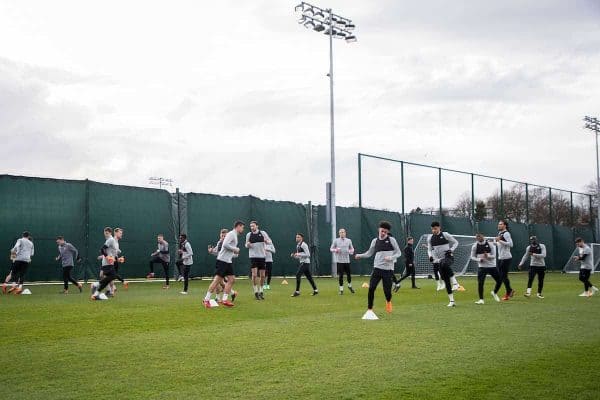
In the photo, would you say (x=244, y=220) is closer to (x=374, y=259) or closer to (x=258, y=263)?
(x=258, y=263)

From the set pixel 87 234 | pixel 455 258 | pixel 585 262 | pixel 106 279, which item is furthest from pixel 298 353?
pixel 455 258

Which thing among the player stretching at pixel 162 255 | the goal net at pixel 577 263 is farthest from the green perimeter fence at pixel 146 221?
the goal net at pixel 577 263

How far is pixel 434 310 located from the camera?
1436 cm

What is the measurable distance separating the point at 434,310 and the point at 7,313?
9246 mm

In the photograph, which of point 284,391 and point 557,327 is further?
point 557,327

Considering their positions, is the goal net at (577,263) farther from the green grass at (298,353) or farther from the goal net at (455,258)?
the green grass at (298,353)

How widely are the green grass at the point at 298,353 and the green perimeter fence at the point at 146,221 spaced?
10.7m

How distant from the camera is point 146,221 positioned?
1107 inches

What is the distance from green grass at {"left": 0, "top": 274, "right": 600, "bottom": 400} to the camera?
633 centimetres

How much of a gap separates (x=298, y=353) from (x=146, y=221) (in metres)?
20.9

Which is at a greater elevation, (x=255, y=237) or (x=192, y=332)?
(x=255, y=237)

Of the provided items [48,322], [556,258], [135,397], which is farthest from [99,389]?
[556,258]

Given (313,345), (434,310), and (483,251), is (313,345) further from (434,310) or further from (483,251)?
(483,251)

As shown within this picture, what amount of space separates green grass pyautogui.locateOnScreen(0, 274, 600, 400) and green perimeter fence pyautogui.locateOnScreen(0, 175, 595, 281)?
1068 centimetres
